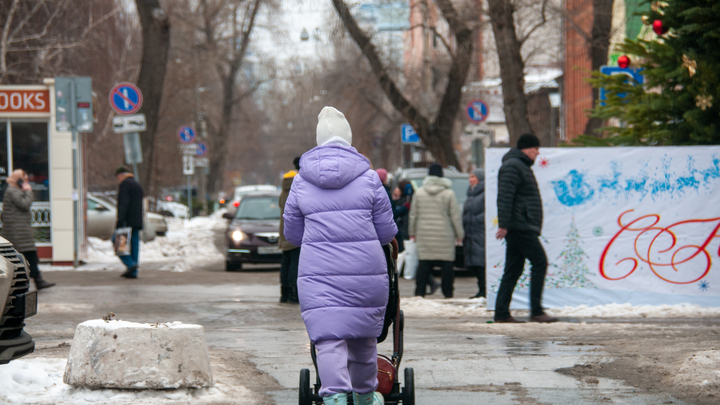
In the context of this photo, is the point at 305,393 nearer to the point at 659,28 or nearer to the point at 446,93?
the point at 659,28

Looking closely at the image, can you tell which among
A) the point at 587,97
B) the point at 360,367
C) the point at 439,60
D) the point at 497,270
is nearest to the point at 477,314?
the point at 497,270

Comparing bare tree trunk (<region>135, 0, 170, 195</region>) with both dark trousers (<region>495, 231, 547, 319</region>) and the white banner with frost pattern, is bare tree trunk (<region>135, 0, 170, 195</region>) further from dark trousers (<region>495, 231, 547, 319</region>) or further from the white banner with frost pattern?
dark trousers (<region>495, 231, 547, 319</region>)

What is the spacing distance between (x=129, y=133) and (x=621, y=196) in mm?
11099

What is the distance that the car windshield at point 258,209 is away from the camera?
18734 mm

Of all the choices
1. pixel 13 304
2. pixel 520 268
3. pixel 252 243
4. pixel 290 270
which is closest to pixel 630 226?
pixel 520 268

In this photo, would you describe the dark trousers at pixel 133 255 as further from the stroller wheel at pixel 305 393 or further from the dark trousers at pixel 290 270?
the stroller wheel at pixel 305 393

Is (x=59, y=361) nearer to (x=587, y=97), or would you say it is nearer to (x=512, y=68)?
(x=512, y=68)

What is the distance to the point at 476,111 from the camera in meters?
22.3

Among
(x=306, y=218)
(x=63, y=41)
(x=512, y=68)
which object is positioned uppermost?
(x=63, y=41)

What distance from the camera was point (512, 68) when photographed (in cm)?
1950

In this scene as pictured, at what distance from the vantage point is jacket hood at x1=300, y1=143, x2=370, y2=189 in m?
4.83

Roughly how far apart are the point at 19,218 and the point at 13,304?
7.30 meters

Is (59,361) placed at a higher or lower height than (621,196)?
lower

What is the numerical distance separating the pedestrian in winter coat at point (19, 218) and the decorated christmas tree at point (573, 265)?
6.83 m
